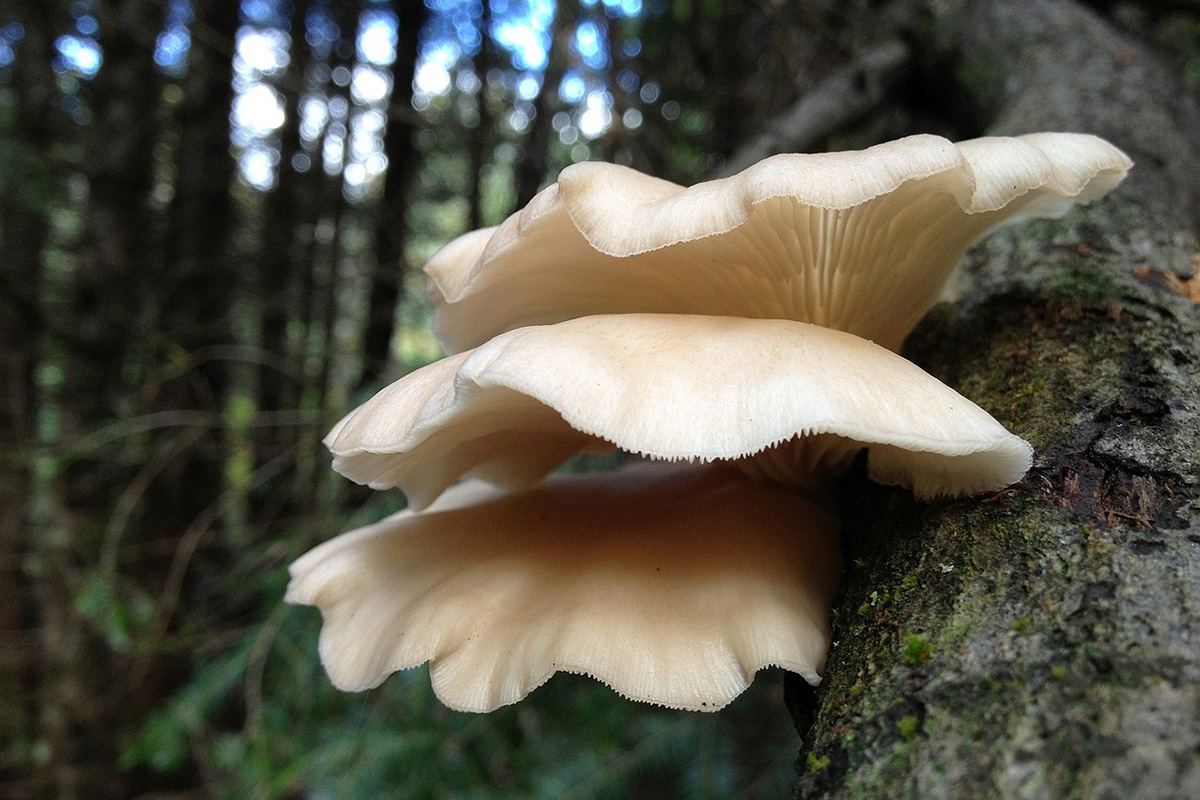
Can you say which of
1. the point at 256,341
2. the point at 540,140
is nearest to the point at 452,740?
the point at 540,140

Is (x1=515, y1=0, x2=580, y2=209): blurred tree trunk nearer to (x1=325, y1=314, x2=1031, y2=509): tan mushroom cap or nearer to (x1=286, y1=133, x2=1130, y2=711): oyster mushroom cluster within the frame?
(x1=286, y1=133, x2=1130, y2=711): oyster mushroom cluster

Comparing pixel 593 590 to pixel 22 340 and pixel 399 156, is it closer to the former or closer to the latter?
pixel 22 340

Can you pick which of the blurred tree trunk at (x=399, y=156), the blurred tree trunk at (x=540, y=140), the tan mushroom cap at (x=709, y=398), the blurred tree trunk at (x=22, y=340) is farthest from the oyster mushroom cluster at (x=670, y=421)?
the blurred tree trunk at (x=399, y=156)

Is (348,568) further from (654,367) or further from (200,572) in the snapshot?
(200,572)

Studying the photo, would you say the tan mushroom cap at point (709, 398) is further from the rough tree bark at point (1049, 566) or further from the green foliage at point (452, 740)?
the green foliage at point (452, 740)

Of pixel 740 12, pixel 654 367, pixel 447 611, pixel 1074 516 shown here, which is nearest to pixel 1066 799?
pixel 1074 516

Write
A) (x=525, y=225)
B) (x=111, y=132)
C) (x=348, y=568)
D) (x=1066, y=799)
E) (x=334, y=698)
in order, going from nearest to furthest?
1. (x=1066, y=799)
2. (x=525, y=225)
3. (x=348, y=568)
4. (x=334, y=698)
5. (x=111, y=132)
